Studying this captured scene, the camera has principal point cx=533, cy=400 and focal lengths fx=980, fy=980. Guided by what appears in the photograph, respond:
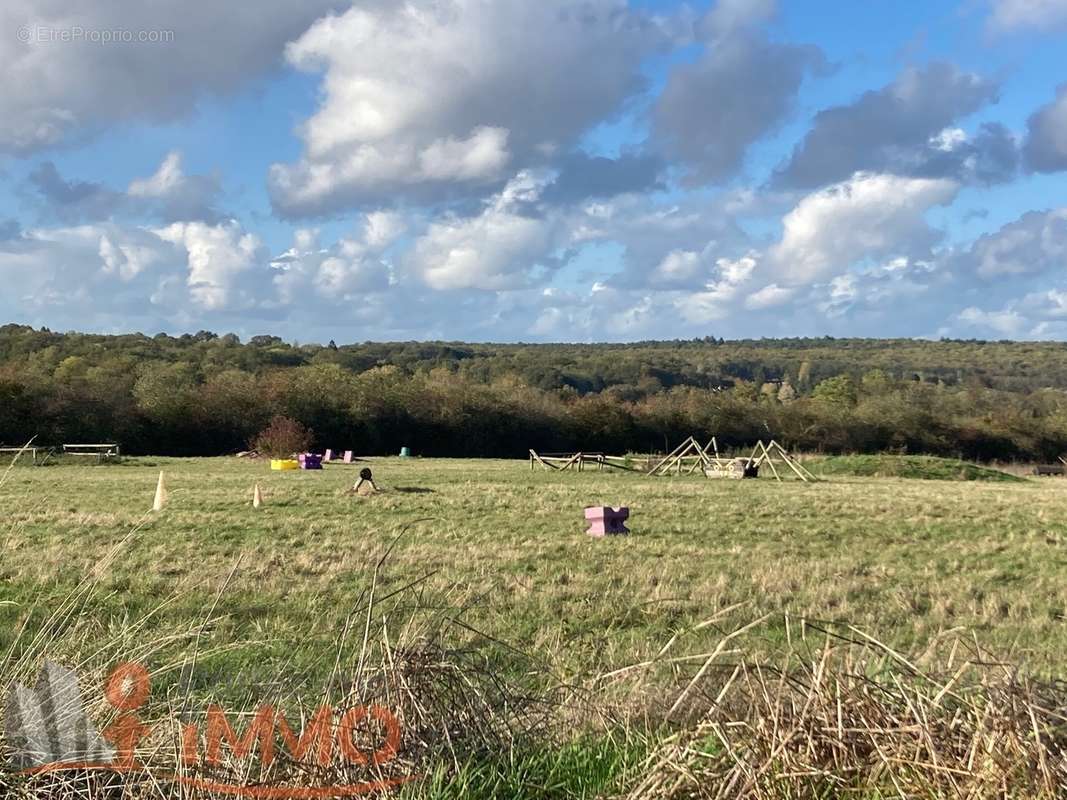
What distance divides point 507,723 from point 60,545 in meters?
11.2

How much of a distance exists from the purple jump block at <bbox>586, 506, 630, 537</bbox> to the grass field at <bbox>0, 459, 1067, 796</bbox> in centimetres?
30

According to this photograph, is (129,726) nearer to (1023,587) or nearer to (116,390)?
(1023,587)

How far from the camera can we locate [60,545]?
13039 millimetres

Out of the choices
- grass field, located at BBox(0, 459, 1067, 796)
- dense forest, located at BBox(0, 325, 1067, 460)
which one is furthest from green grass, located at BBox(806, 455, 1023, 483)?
grass field, located at BBox(0, 459, 1067, 796)

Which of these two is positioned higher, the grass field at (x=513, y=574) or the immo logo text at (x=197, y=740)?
the immo logo text at (x=197, y=740)

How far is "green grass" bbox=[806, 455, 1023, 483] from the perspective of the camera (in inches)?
1794

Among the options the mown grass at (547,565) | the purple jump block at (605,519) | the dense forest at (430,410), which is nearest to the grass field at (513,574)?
the mown grass at (547,565)

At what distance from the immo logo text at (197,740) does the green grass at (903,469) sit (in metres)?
43.1

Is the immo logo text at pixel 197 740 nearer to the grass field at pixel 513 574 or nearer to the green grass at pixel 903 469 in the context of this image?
the grass field at pixel 513 574

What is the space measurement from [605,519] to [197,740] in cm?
1267

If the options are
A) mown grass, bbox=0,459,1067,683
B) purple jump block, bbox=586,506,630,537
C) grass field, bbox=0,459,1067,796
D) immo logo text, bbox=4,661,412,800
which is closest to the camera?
immo logo text, bbox=4,661,412,800

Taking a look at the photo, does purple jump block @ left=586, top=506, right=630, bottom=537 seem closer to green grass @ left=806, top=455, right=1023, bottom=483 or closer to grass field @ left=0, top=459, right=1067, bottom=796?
grass field @ left=0, top=459, right=1067, bottom=796

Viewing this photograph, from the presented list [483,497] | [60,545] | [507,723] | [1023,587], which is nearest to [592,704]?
[507,723]

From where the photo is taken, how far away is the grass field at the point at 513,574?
6.36m
